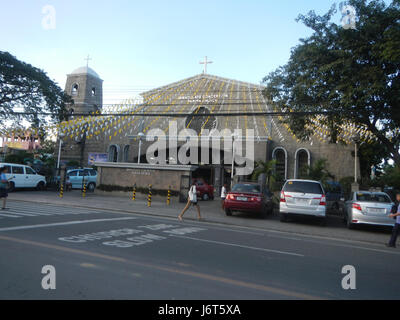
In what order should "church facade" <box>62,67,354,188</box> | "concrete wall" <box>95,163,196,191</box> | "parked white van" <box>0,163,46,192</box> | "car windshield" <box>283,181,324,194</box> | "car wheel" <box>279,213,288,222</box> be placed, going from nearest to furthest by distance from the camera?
1. "car windshield" <box>283,181,324,194</box>
2. "car wheel" <box>279,213,288,222</box>
3. "concrete wall" <box>95,163,196,191</box>
4. "parked white van" <box>0,163,46,192</box>
5. "church facade" <box>62,67,354,188</box>

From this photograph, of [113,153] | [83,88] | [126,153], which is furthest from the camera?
[83,88]

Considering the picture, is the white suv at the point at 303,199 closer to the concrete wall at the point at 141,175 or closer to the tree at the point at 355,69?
the tree at the point at 355,69

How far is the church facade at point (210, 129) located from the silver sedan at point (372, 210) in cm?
1200

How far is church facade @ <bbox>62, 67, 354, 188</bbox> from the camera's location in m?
25.7

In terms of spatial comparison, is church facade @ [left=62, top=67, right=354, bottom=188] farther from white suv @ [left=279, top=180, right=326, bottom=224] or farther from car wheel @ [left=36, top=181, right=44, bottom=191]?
white suv @ [left=279, top=180, right=326, bottom=224]

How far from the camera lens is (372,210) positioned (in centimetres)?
1126

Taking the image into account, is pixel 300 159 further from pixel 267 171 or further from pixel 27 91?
pixel 27 91

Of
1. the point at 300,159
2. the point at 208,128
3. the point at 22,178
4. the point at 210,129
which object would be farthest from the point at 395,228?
the point at 22,178

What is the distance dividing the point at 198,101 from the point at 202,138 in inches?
183

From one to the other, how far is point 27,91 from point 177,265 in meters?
23.4

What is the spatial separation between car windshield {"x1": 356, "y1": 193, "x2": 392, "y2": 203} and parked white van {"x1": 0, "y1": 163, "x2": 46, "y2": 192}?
20037 mm

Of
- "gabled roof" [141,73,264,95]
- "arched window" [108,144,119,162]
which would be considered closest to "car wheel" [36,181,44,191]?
"arched window" [108,144,119,162]

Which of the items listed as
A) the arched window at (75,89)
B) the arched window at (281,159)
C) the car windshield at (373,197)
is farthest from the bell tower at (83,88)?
the car windshield at (373,197)
